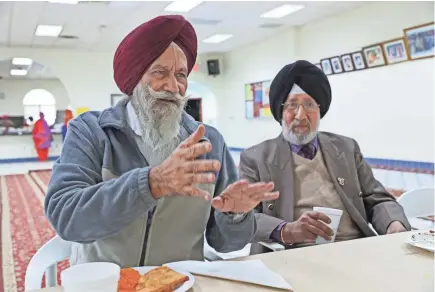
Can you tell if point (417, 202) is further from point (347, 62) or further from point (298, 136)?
point (347, 62)

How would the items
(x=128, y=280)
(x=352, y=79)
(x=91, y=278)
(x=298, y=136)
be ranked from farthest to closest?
(x=352, y=79) → (x=298, y=136) → (x=128, y=280) → (x=91, y=278)

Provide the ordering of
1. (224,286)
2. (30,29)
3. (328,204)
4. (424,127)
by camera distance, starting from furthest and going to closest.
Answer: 1. (30,29)
2. (424,127)
3. (328,204)
4. (224,286)

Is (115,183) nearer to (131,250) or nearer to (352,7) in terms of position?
(131,250)

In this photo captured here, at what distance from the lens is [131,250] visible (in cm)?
131

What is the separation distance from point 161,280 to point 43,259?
642 mm

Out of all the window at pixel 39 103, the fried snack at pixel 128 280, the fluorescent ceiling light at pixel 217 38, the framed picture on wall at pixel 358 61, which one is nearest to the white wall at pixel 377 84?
the framed picture on wall at pixel 358 61

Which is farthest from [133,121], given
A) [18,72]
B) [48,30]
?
[18,72]

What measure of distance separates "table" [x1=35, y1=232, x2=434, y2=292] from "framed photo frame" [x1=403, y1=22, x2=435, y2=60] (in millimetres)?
4715

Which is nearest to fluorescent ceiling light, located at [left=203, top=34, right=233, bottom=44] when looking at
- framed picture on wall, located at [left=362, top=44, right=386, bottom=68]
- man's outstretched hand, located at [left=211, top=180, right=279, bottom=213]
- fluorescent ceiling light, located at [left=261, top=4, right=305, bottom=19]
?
fluorescent ceiling light, located at [left=261, top=4, right=305, bottom=19]

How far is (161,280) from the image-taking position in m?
1.02

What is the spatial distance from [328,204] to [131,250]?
990 millimetres

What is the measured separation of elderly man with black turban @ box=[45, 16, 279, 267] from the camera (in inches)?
46.3

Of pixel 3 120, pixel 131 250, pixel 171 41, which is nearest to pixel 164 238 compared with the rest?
pixel 131 250

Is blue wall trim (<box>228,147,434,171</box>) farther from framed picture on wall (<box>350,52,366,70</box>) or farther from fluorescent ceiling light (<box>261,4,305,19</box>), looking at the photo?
fluorescent ceiling light (<box>261,4,305,19</box>)
